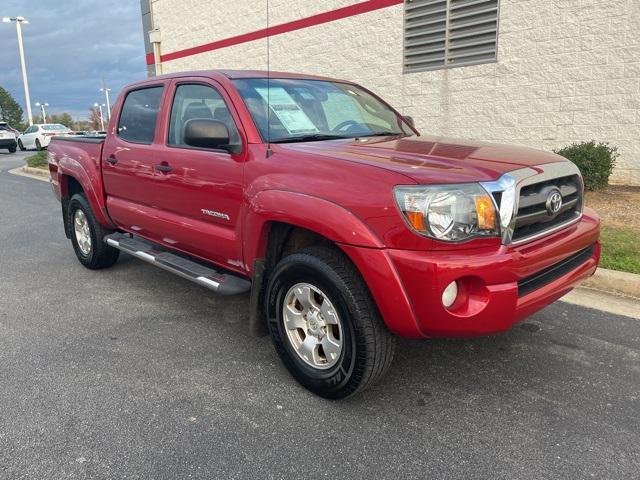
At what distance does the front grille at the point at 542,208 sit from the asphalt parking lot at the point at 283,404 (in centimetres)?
95

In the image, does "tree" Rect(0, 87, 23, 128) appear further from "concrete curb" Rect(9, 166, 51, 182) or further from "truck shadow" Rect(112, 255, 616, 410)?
"truck shadow" Rect(112, 255, 616, 410)

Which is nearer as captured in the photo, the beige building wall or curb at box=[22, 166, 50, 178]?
the beige building wall

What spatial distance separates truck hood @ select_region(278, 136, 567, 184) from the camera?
2.57 meters

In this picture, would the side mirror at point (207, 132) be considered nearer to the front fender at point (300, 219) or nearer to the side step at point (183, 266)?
the front fender at point (300, 219)

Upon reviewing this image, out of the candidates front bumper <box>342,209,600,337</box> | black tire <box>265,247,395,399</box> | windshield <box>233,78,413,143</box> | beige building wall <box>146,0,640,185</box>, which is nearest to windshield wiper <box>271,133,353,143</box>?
windshield <box>233,78,413,143</box>

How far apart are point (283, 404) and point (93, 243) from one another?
131 inches

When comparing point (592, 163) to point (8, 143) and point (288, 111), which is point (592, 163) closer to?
point (288, 111)

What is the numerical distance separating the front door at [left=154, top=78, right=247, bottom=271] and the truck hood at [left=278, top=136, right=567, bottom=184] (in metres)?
0.47

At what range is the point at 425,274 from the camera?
8.04ft

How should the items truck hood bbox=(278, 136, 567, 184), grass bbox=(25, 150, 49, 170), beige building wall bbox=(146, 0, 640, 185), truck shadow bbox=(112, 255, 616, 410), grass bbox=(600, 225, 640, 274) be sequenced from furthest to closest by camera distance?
1. grass bbox=(25, 150, 49, 170)
2. beige building wall bbox=(146, 0, 640, 185)
3. grass bbox=(600, 225, 640, 274)
4. truck shadow bbox=(112, 255, 616, 410)
5. truck hood bbox=(278, 136, 567, 184)

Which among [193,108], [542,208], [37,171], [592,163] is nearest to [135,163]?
[193,108]

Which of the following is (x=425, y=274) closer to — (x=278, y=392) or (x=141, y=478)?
(x=278, y=392)

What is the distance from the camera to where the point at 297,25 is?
43.8 feet

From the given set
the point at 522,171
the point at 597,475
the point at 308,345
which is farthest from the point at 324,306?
the point at 597,475
